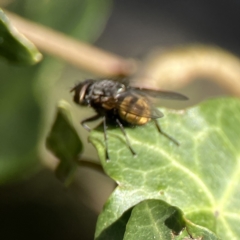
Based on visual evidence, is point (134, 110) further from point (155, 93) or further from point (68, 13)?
point (68, 13)

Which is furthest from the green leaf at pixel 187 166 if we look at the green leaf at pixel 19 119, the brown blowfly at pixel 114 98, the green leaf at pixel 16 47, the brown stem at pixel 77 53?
the green leaf at pixel 19 119

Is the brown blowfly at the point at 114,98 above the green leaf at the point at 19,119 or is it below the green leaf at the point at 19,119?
above

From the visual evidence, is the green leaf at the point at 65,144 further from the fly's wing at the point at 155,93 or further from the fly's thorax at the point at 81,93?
the fly's wing at the point at 155,93

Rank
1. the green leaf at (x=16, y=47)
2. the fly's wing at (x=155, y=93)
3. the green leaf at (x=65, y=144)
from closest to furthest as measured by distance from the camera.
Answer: the green leaf at (x=16, y=47) < the green leaf at (x=65, y=144) < the fly's wing at (x=155, y=93)

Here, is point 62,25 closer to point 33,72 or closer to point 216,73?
point 33,72

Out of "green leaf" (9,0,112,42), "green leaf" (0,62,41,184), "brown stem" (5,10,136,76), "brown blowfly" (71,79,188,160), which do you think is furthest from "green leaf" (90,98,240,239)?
"green leaf" (9,0,112,42)

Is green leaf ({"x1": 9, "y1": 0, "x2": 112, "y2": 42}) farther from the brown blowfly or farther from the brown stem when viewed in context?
the brown blowfly
